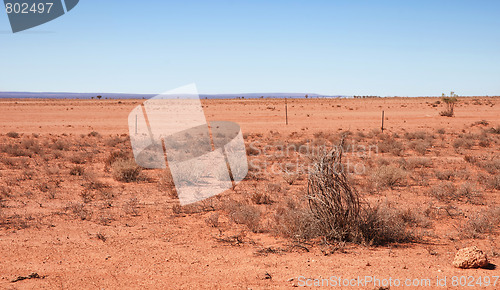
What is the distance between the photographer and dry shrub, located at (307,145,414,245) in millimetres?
6809

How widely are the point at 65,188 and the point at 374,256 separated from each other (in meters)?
9.63

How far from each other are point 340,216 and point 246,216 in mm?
2244

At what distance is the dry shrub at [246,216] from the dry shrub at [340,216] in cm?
144

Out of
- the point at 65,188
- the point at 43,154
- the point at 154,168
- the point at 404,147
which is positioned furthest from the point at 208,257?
the point at 404,147

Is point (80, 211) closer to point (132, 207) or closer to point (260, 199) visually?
point (132, 207)

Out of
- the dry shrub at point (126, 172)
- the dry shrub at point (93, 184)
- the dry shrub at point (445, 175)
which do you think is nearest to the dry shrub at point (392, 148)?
the dry shrub at point (445, 175)

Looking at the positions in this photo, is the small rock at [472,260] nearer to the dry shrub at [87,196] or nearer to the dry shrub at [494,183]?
the dry shrub at [494,183]

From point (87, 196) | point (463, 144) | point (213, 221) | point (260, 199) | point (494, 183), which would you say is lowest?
point (463, 144)

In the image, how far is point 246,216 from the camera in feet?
27.4

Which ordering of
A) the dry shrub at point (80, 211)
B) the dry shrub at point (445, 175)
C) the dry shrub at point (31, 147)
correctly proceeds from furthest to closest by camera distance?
the dry shrub at point (31, 147) → the dry shrub at point (445, 175) → the dry shrub at point (80, 211)

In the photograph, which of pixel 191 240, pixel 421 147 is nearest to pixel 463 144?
pixel 421 147

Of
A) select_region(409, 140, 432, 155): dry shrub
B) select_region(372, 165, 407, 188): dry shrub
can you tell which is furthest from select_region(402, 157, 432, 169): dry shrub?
select_region(409, 140, 432, 155): dry shrub

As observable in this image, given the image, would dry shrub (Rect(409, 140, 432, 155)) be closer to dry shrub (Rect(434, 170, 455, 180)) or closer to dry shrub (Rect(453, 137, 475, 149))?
dry shrub (Rect(453, 137, 475, 149))

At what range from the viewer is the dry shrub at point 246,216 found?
26.4ft
